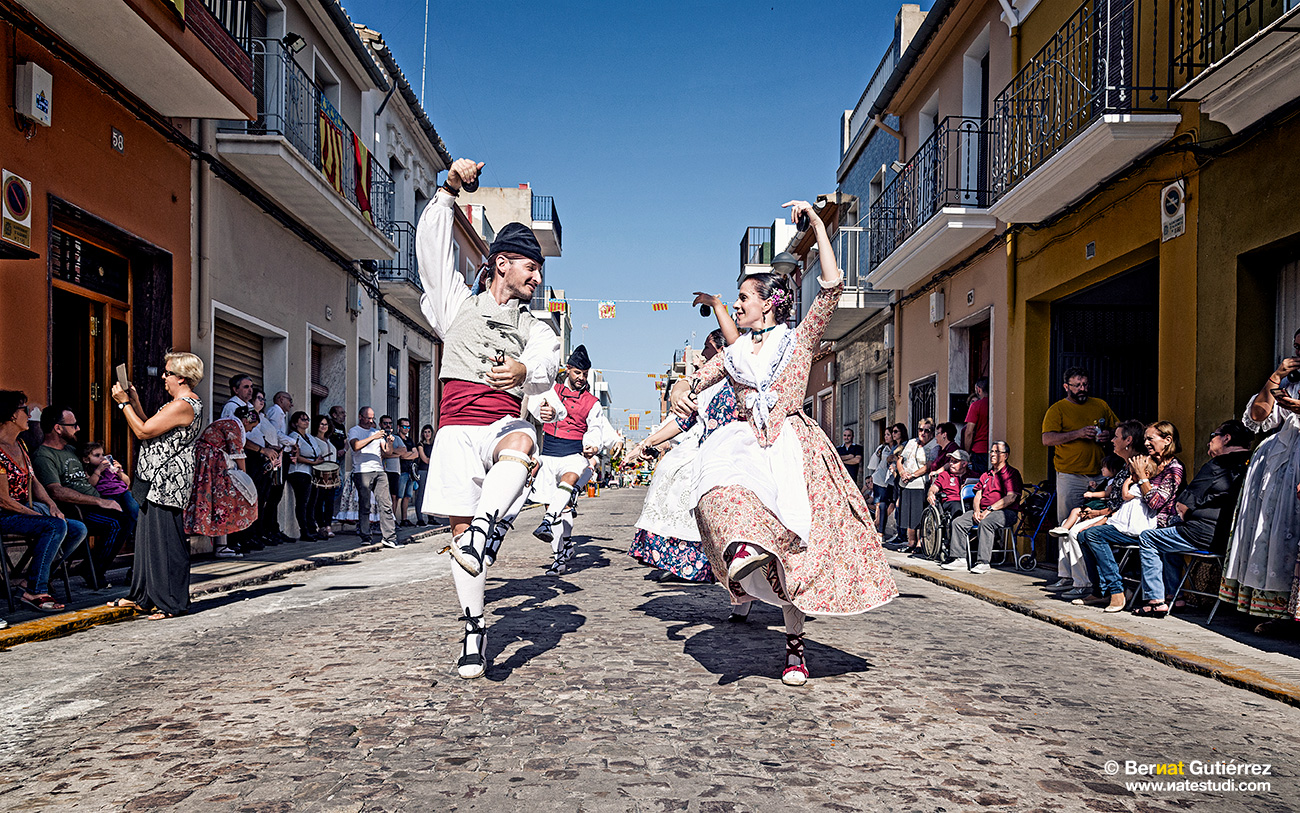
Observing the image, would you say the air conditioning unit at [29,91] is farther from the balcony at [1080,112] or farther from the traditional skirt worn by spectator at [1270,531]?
the traditional skirt worn by spectator at [1270,531]

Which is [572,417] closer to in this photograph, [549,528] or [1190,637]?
[549,528]

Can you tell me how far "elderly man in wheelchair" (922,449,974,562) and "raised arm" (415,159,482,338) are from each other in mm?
8205

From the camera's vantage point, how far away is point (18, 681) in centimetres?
461

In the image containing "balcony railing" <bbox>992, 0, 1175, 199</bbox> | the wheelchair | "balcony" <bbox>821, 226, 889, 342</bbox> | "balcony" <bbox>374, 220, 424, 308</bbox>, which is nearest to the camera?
"balcony railing" <bbox>992, 0, 1175, 199</bbox>

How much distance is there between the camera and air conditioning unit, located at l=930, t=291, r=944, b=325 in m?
15.9

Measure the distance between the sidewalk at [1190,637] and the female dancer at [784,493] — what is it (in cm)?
189

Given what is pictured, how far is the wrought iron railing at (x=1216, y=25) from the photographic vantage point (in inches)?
297

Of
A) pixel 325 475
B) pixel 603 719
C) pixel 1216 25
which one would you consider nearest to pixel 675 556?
pixel 603 719

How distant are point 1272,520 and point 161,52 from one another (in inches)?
400

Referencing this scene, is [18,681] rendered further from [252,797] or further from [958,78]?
[958,78]

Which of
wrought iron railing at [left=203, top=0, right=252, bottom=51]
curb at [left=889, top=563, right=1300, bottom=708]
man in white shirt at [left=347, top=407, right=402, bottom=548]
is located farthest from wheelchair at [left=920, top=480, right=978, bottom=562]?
wrought iron railing at [left=203, top=0, right=252, bottom=51]

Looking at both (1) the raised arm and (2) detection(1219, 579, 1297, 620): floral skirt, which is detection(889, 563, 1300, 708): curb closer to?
(2) detection(1219, 579, 1297, 620): floral skirt

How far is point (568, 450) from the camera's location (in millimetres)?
10188

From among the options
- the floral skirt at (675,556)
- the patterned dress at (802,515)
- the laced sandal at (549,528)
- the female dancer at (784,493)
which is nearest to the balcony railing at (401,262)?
the laced sandal at (549,528)
